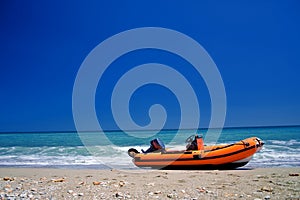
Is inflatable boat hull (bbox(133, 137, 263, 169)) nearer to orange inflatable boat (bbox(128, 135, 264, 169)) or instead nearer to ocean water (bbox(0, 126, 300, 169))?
orange inflatable boat (bbox(128, 135, 264, 169))

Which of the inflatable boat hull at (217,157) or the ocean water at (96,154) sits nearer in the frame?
the inflatable boat hull at (217,157)

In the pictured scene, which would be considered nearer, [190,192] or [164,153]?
[190,192]

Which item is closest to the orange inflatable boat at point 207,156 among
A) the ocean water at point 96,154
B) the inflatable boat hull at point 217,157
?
the inflatable boat hull at point 217,157

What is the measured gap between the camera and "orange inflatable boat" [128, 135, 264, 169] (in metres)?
11.3

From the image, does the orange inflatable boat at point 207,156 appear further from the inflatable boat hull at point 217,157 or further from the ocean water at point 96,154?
the ocean water at point 96,154

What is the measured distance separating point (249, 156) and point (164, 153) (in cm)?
353

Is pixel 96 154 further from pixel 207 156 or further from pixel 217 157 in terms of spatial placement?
pixel 217 157

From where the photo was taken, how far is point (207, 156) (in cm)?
1151

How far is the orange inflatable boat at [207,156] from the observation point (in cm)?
1133

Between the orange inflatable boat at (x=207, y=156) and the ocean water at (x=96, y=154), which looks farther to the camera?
the ocean water at (x=96, y=154)

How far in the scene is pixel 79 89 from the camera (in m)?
12.4

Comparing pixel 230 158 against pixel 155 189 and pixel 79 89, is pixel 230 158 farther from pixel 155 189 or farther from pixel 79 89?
pixel 79 89

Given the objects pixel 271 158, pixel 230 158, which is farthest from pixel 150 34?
pixel 271 158

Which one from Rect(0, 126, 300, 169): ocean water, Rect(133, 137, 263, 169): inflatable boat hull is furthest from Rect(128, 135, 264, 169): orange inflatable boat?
Rect(0, 126, 300, 169): ocean water
